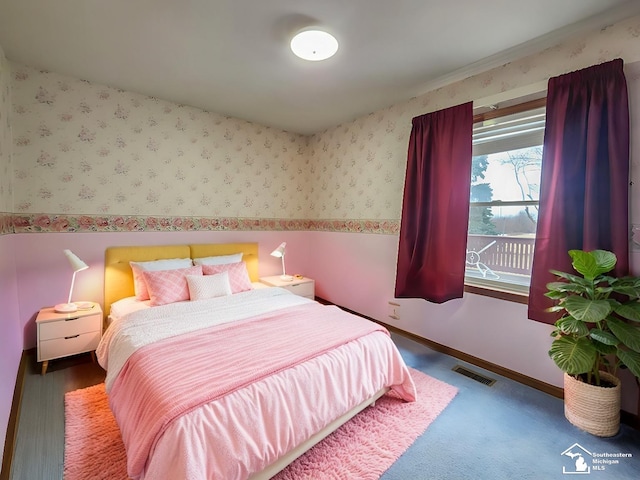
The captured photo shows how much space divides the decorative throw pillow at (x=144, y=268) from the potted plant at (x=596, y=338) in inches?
123

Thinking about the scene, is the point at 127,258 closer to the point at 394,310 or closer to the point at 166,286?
the point at 166,286

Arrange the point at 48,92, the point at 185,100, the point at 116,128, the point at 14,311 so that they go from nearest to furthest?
the point at 14,311
the point at 48,92
the point at 116,128
the point at 185,100

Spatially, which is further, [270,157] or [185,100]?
[270,157]

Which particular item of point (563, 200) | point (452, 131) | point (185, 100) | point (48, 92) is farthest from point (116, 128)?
point (563, 200)

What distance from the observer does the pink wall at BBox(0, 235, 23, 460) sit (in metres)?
1.62

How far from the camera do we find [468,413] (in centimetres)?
196

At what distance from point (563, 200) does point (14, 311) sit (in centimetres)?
408

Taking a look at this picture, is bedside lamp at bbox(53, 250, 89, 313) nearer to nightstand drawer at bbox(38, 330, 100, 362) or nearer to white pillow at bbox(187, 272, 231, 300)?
nightstand drawer at bbox(38, 330, 100, 362)

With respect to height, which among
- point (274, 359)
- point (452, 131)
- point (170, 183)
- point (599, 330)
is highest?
point (452, 131)

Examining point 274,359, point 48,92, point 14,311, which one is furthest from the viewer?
point 48,92

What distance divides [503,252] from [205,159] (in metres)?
3.23

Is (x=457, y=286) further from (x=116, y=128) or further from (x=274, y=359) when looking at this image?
(x=116, y=128)

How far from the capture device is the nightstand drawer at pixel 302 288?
11.6ft

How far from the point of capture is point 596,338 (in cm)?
163
